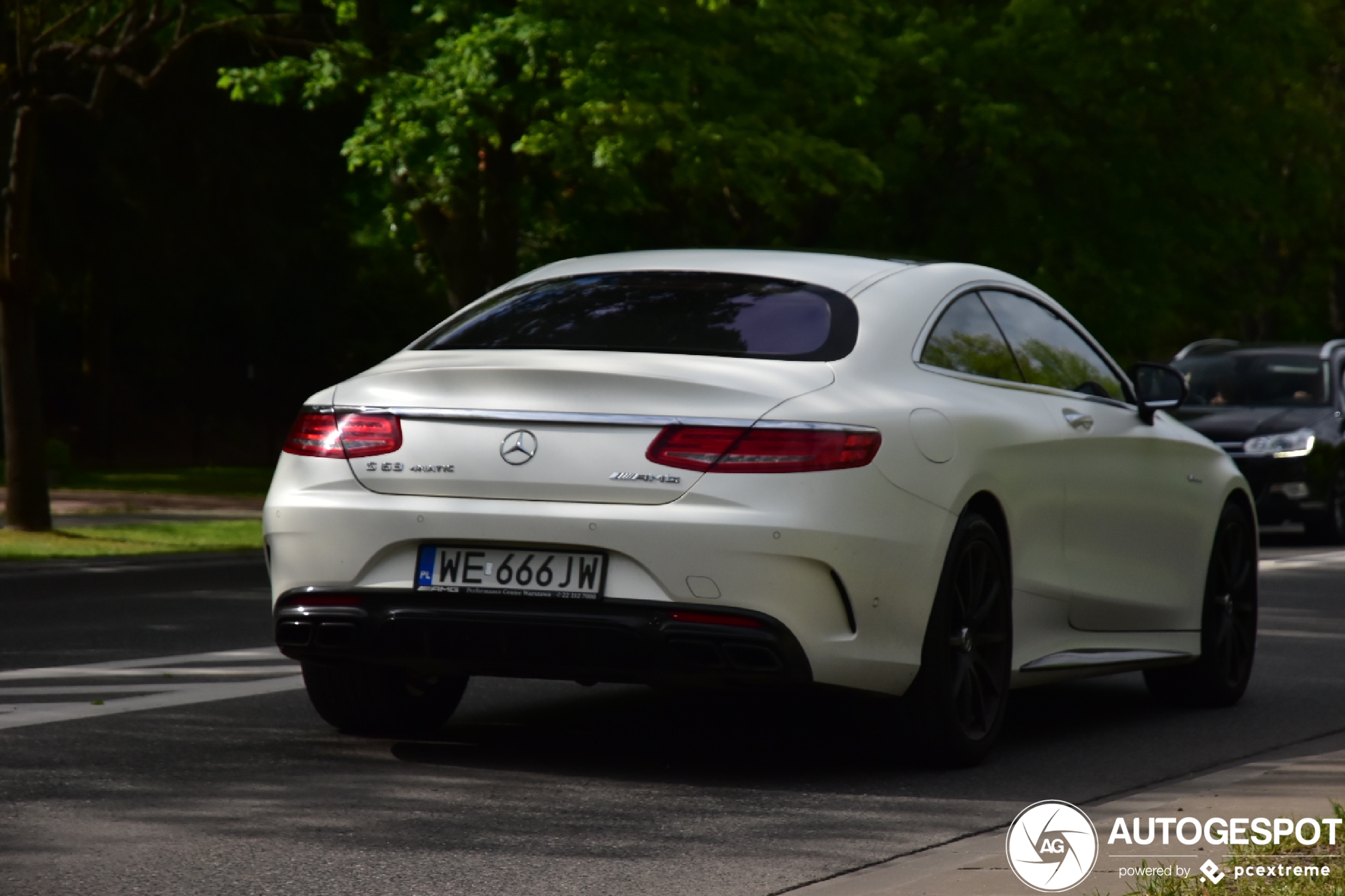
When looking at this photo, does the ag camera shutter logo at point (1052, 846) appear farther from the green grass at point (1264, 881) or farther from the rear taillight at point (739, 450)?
the rear taillight at point (739, 450)

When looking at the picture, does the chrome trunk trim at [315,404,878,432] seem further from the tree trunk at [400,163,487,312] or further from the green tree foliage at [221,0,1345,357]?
the tree trunk at [400,163,487,312]

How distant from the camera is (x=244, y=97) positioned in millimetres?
21656

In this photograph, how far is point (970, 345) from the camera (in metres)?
7.17

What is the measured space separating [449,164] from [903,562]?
14.9 m

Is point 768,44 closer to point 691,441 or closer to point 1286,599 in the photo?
point 1286,599

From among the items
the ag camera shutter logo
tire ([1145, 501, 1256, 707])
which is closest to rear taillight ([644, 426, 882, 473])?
the ag camera shutter logo

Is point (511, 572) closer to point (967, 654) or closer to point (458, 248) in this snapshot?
point (967, 654)

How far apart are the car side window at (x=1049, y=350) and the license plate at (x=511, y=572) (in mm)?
2084

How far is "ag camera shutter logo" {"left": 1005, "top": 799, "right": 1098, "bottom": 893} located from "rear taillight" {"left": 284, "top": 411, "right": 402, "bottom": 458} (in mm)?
2097

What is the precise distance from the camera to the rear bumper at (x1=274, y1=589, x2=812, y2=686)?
19.8ft

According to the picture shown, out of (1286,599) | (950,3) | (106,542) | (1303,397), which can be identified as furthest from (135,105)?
(1286,599)

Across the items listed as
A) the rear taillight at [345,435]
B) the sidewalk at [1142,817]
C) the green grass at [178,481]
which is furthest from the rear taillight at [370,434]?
the green grass at [178,481]

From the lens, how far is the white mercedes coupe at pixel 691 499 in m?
6.06

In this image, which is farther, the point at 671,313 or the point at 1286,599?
the point at 1286,599
